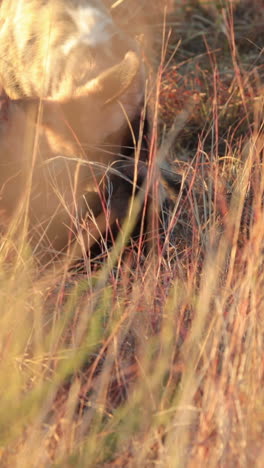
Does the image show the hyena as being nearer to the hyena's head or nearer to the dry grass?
the hyena's head

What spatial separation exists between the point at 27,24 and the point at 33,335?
4.52 ft

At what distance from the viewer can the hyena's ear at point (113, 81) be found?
2.27 metres

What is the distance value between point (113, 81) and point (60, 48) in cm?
39

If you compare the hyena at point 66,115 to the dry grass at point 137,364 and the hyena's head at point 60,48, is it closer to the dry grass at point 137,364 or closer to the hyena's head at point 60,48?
the hyena's head at point 60,48

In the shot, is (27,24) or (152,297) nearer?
(152,297)

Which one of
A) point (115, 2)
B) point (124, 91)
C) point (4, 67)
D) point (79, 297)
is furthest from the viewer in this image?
point (115, 2)

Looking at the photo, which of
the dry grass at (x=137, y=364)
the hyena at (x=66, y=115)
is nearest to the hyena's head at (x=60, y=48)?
the hyena at (x=66, y=115)

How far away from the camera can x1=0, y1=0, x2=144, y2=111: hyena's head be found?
2.62 meters

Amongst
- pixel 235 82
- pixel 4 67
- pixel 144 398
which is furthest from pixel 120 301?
pixel 235 82

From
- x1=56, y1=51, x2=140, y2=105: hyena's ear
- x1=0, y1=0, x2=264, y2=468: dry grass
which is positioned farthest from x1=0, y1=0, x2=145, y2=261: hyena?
x1=0, y1=0, x2=264, y2=468: dry grass

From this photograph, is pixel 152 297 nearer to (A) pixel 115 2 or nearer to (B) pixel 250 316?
(B) pixel 250 316

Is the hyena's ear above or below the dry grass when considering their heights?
above

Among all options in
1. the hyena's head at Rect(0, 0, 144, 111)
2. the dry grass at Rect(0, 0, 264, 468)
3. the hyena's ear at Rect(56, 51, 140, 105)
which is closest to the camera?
the dry grass at Rect(0, 0, 264, 468)

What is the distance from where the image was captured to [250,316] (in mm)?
1558
